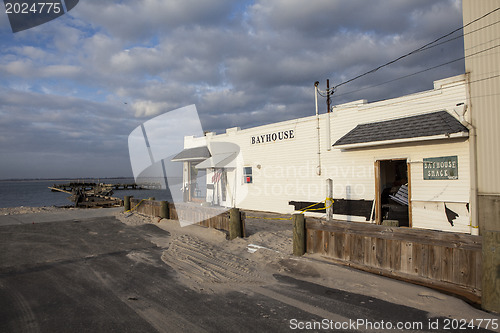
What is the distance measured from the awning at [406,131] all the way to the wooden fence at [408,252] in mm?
5075

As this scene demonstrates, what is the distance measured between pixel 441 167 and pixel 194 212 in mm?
10282

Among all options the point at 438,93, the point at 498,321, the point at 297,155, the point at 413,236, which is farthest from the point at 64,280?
the point at 438,93

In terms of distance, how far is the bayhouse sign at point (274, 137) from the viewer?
55.1 ft

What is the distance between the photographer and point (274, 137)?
17.7 metres

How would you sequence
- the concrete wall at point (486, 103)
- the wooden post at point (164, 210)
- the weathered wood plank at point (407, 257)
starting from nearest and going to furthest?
the weathered wood plank at point (407, 257) → the concrete wall at point (486, 103) → the wooden post at point (164, 210)

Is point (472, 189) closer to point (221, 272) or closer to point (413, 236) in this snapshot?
point (413, 236)

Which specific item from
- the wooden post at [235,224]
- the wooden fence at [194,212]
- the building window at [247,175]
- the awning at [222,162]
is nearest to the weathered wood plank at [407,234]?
the wooden post at [235,224]

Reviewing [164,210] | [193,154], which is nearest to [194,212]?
[164,210]

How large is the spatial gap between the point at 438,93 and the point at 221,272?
1005cm

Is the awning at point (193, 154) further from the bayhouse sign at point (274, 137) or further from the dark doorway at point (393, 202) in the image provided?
the dark doorway at point (393, 202)

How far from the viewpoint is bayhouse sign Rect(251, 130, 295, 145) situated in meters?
16.8

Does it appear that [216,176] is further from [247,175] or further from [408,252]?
[408,252]

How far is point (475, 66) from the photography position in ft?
34.5

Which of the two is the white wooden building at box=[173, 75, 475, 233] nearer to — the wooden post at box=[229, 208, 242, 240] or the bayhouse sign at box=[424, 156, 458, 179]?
the bayhouse sign at box=[424, 156, 458, 179]
